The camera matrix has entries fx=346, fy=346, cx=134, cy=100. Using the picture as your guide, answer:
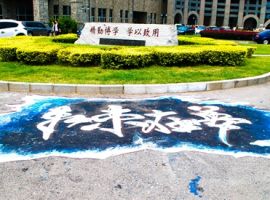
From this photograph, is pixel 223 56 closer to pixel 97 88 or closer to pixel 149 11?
pixel 97 88

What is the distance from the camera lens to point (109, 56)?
960cm

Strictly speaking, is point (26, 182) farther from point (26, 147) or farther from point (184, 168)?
point (184, 168)

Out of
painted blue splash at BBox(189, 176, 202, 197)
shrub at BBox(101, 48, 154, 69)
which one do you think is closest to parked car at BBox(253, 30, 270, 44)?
shrub at BBox(101, 48, 154, 69)

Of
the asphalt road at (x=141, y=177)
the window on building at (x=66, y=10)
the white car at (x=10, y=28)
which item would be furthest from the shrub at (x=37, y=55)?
the window on building at (x=66, y=10)

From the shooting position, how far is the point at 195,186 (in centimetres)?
368

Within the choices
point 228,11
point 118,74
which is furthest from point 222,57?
point 228,11

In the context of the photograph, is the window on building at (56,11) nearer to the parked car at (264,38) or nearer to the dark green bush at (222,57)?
the parked car at (264,38)

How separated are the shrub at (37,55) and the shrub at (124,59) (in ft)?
5.71

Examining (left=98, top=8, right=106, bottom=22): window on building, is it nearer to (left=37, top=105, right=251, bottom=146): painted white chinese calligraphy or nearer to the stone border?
the stone border

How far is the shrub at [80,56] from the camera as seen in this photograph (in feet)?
32.5

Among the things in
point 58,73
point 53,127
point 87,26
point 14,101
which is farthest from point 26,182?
point 87,26

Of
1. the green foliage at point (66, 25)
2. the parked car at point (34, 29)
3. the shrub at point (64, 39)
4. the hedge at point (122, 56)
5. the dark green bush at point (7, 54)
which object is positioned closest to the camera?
the hedge at point (122, 56)

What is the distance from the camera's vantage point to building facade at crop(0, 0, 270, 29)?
3494 cm

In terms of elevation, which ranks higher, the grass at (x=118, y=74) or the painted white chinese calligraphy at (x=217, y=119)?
the grass at (x=118, y=74)
